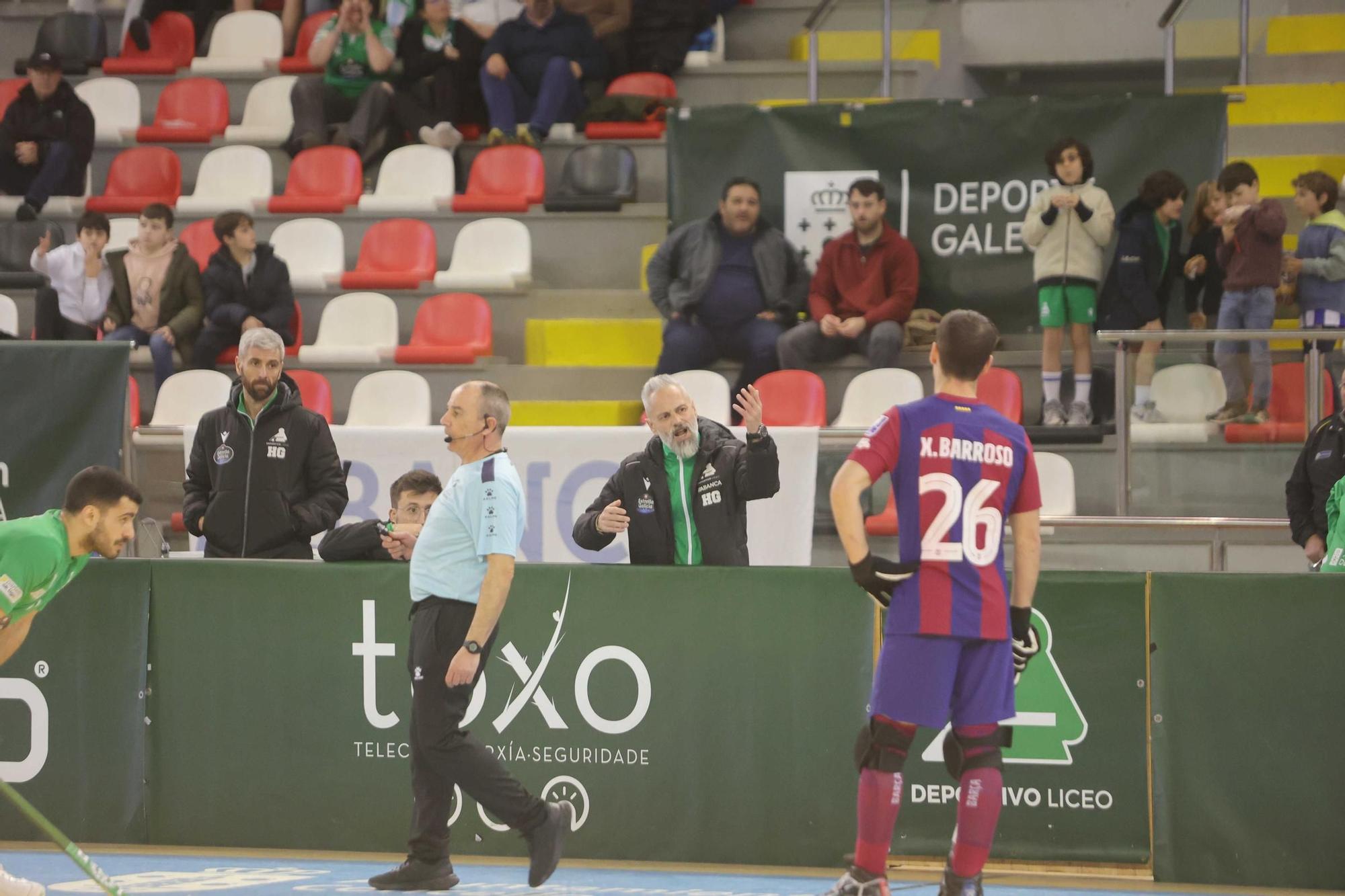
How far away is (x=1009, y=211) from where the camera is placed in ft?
39.4

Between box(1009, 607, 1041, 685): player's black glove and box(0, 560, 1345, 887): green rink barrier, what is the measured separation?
4.28 feet

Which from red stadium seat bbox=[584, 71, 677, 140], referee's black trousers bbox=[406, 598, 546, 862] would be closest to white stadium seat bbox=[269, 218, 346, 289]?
red stadium seat bbox=[584, 71, 677, 140]

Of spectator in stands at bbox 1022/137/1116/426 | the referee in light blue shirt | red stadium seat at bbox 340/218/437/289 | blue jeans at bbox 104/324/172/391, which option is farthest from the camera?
red stadium seat at bbox 340/218/437/289

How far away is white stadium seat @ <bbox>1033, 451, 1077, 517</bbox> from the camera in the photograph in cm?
935

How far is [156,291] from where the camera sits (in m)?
12.1

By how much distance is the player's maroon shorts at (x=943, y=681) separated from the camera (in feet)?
17.5

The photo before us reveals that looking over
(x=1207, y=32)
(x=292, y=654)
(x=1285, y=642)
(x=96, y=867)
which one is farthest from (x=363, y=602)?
(x=1207, y=32)

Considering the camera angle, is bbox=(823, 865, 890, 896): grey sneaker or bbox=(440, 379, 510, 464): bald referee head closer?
bbox=(823, 865, 890, 896): grey sneaker

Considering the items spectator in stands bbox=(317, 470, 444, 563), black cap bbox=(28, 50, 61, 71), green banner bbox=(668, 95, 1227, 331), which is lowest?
spectator in stands bbox=(317, 470, 444, 563)

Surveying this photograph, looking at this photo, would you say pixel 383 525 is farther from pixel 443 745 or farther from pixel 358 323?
pixel 358 323

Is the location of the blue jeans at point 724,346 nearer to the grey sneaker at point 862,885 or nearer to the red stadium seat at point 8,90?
the grey sneaker at point 862,885

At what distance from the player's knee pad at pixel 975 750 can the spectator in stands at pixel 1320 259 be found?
659 centimetres

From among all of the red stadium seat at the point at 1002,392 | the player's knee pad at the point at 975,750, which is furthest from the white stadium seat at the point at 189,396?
the player's knee pad at the point at 975,750

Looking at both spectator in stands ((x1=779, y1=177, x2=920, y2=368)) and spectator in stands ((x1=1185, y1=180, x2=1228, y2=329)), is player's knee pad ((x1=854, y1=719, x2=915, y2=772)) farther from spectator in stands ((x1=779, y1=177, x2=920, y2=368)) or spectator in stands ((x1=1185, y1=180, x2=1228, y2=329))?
spectator in stands ((x1=1185, y1=180, x2=1228, y2=329))
